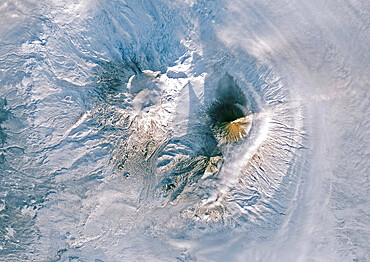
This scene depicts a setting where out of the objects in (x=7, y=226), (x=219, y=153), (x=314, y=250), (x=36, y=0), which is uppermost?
(x=36, y=0)

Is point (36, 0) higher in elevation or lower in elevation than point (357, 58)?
lower

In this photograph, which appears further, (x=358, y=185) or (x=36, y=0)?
(x=36, y=0)

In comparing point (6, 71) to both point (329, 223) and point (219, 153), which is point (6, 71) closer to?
point (219, 153)

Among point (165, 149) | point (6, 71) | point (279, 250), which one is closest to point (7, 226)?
point (6, 71)

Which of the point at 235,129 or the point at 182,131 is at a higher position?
the point at 235,129

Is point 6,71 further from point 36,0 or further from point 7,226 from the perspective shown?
point 7,226

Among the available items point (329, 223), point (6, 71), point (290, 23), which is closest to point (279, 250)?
point (329, 223)
